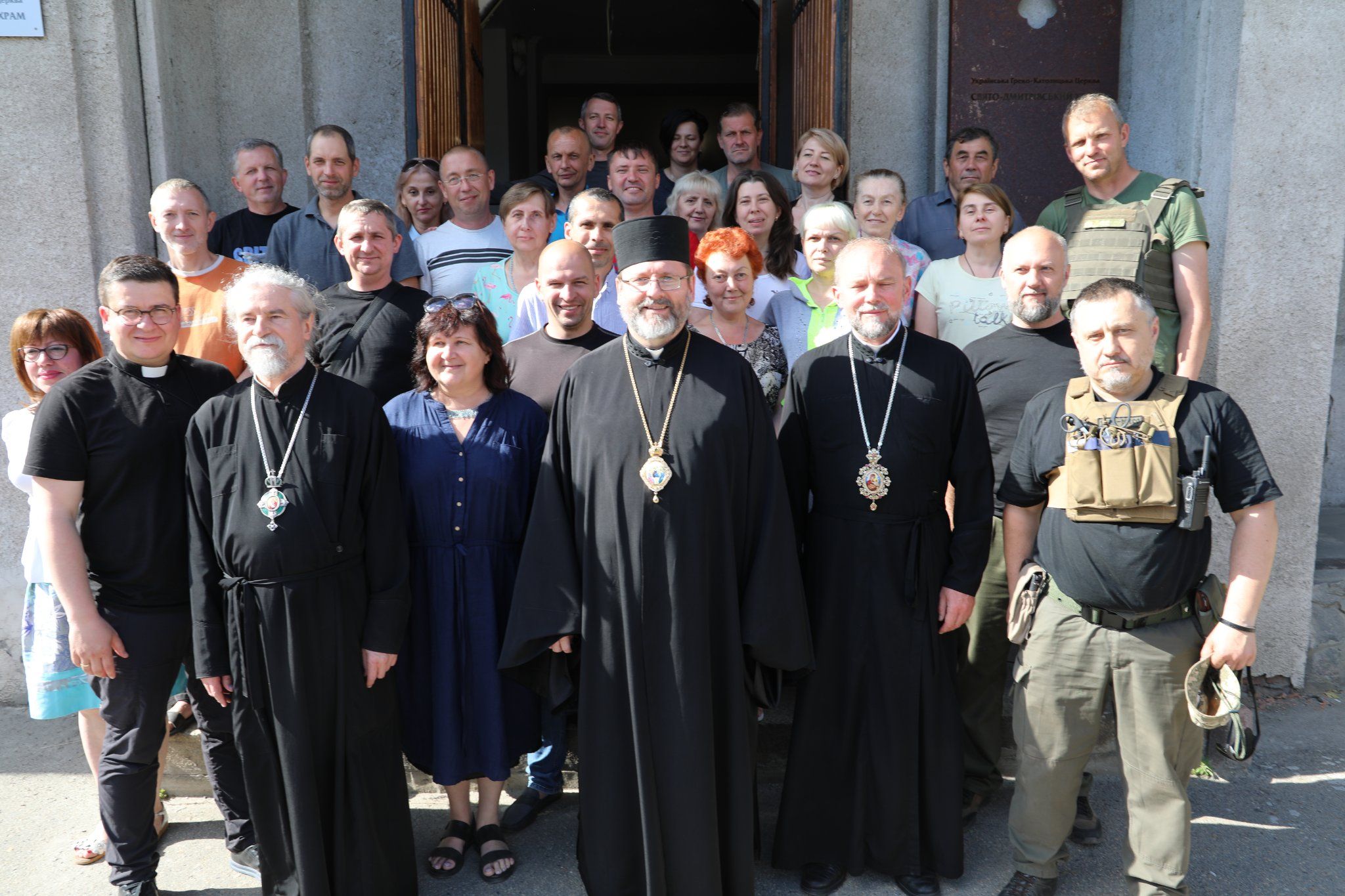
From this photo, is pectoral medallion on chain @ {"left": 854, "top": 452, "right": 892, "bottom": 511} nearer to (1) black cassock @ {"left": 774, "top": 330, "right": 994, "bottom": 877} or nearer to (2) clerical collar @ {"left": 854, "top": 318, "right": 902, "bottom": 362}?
(1) black cassock @ {"left": 774, "top": 330, "right": 994, "bottom": 877}

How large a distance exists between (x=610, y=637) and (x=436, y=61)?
3.90 m

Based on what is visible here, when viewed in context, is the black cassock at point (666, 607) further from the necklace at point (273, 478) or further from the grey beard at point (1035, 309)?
the grey beard at point (1035, 309)

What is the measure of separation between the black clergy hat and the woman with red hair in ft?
1.94

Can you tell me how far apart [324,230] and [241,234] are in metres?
0.52

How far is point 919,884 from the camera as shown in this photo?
10.3ft

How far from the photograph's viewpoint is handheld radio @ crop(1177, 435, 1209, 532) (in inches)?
108

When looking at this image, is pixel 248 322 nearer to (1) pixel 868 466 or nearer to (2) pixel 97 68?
(1) pixel 868 466

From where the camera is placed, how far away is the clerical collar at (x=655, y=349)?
120 inches

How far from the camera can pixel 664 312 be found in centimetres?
301

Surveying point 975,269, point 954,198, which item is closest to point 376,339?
point 975,269

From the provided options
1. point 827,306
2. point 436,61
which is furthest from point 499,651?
point 436,61

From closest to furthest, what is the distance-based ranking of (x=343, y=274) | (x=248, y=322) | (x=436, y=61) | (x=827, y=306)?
(x=248, y=322) < (x=827, y=306) < (x=343, y=274) < (x=436, y=61)

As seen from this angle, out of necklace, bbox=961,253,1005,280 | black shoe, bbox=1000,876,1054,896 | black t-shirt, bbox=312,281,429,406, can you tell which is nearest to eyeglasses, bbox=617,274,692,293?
black t-shirt, bbox=312,281,429,406

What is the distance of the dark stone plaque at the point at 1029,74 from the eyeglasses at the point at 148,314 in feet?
14.0
